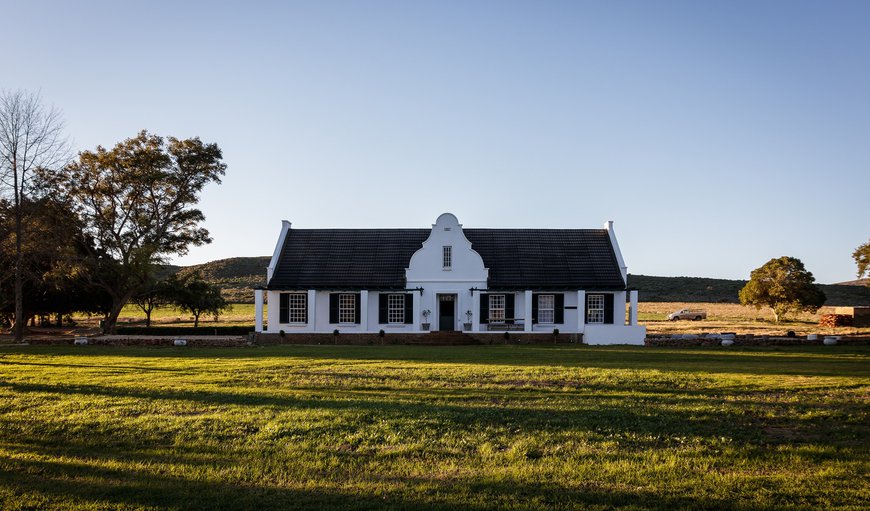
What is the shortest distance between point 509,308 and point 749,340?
11.7 m

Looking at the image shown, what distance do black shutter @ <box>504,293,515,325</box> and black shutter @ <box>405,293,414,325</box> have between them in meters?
5.01

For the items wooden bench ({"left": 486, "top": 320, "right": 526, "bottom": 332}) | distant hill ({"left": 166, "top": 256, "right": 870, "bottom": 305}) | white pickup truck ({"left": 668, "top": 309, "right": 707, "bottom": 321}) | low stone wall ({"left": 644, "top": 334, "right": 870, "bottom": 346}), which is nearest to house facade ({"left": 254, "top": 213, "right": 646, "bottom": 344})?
wooden bench ({"left": 486, "top": 320, "right": 526, "bottom": 332})

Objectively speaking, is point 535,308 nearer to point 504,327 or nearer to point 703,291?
point 504,327

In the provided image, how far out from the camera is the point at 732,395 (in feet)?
43.7

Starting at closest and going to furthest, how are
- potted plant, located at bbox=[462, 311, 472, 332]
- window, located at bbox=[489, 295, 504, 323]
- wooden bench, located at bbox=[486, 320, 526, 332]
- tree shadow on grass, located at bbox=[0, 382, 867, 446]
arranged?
tree shadow on grass, located at bbox=[0, 382, 867, 446]
wooden bench, located at bbox=[486, 320, 526, 332]
potted plant, located at bbox=[462, 311, 472, 332]
window, located at bbox=[489, 295, 504, 323]

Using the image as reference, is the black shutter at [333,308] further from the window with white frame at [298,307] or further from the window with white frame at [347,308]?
the window with white frame at [298,307]

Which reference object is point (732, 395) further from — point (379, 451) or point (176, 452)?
point (176, 452)

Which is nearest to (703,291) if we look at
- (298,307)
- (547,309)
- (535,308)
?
(547,309)

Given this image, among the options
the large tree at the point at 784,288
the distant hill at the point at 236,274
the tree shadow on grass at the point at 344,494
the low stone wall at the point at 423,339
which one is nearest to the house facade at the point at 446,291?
the low stone wall at the point at 423,339

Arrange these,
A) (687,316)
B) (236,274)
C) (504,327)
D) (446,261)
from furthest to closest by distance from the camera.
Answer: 1. (236,274)
2. (687,316)
3. (446,261)
4. (504,327)

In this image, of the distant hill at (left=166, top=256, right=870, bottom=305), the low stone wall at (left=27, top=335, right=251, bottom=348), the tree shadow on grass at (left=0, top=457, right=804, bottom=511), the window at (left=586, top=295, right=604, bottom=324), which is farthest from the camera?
the distant hill at (left=166, top=256, right=870, bottom=305)

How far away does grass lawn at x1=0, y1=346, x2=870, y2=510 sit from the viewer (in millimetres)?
7422

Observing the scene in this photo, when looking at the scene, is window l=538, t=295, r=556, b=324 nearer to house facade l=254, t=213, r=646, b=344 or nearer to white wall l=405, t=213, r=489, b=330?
house facade l=254, t=213, r=646, b=344

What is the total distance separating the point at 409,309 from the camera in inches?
1388
